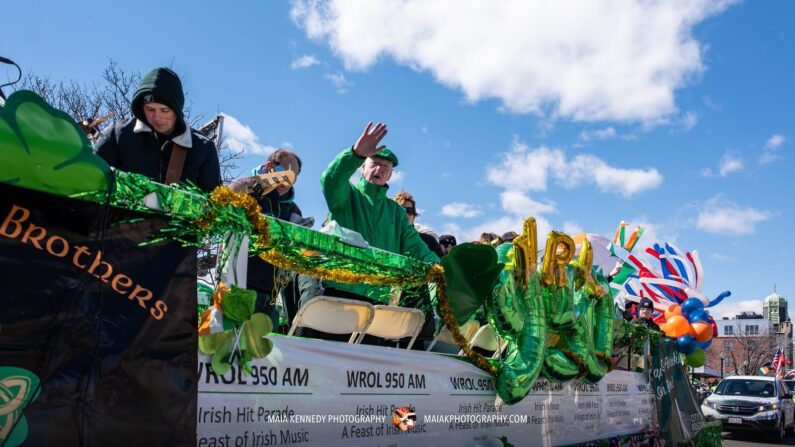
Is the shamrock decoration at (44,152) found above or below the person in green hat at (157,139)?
below

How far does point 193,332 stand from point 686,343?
7338mm

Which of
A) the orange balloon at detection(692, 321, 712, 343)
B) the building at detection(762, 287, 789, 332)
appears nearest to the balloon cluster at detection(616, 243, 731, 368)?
the orange balloon at detection(692, 321, 712, 343)

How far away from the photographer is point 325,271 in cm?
334

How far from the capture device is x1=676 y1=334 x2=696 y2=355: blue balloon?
26.7 feet

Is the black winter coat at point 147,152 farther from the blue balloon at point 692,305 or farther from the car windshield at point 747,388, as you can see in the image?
the car windshield at point 747,388

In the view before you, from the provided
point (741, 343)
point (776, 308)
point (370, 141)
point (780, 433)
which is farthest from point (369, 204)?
point (776, 308)

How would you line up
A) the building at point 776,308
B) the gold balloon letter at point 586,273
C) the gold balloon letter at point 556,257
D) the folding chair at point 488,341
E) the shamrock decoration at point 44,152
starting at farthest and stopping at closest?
1. the building at point 776,308
2. the gold balloon letter at point 586,273
3. the gold balloon letter at point 556,257
4. the folding chair at point 488,341
5. the shamrock decoration at point 44,152

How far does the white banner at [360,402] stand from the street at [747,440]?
1263 cm

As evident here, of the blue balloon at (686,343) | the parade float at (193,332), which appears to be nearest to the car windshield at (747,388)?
the blue balloon at (686,343)

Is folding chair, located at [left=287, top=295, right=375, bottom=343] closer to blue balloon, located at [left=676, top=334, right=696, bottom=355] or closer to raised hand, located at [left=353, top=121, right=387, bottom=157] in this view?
raised hand, located at [left=353, top=121, right=387, bottom=157]

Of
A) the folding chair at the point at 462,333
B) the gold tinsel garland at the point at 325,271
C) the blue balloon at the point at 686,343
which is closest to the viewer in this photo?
the gold tinsel garland at the point at 325,271

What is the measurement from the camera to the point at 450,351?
474 cm

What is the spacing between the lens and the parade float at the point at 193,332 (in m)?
2.00

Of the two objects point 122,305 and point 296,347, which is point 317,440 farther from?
point 122,305
